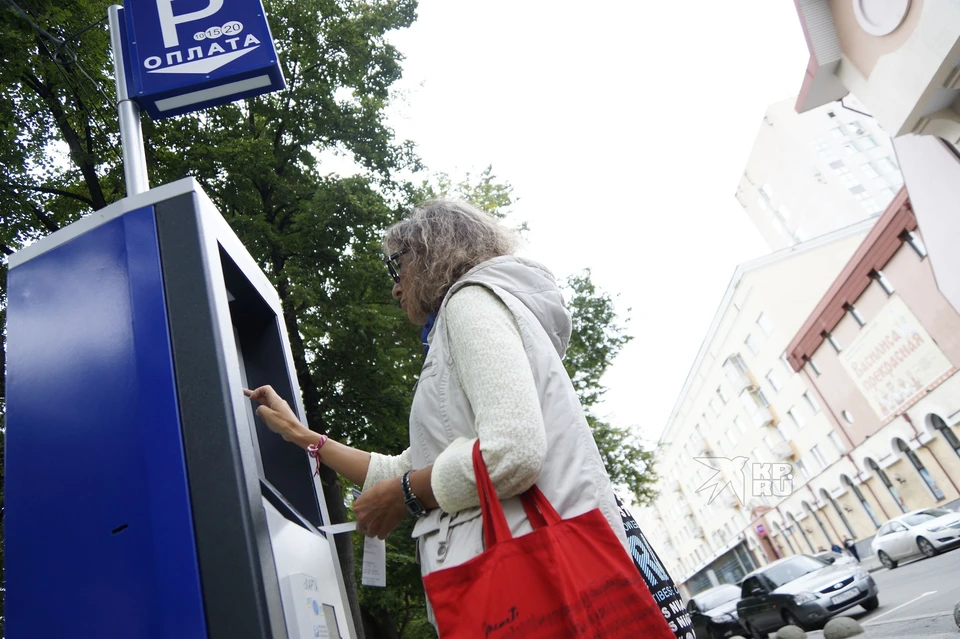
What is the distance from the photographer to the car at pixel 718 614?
55.3ft

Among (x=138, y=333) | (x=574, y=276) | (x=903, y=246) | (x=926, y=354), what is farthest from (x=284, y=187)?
(x=926, y=354)

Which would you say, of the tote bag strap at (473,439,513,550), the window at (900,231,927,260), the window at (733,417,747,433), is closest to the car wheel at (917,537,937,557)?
the window at (900,231,927,260)

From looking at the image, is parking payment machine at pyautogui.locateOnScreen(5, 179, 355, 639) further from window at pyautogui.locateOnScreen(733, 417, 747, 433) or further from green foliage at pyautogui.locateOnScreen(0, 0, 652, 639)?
window at pyautogui.locateOnScreen(733, 417, 747, 433)

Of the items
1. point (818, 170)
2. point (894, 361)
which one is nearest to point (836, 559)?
point (894, 361)

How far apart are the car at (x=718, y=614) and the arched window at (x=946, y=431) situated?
32.9 ft

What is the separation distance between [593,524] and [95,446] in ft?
Answer: 3.51

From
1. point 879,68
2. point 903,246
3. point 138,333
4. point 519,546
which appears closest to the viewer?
point 519,546

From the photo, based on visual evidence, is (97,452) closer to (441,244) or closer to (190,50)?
(441,244)

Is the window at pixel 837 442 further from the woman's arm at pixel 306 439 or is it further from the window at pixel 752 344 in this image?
the woman's arm at pixel 306 439

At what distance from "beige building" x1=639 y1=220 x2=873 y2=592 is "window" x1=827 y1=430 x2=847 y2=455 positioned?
145 millimetres

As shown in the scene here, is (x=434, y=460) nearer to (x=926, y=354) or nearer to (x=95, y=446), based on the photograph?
(x=95, y=446)

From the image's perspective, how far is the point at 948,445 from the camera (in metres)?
23.2

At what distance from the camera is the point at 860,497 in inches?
1205

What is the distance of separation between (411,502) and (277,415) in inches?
25.0
